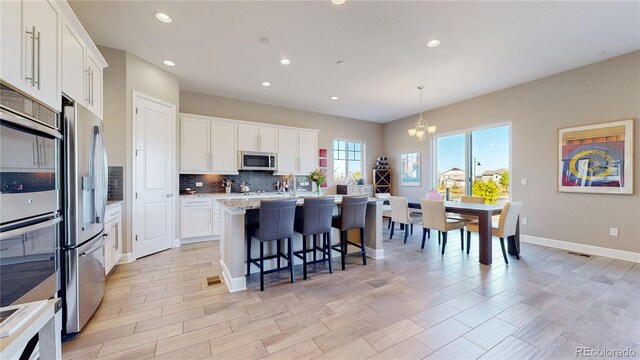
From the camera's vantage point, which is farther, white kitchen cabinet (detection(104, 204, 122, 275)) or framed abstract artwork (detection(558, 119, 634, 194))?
framed abstract artwork (detection(558, 119, 634, 194))

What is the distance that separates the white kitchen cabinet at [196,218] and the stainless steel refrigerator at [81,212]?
7.36 feet

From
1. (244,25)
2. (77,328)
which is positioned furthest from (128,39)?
(77,328)

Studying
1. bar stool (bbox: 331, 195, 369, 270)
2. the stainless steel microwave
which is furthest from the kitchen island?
the stainless steel microwave

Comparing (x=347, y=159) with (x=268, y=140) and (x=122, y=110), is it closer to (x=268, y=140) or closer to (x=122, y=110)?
(x=268, y=140)

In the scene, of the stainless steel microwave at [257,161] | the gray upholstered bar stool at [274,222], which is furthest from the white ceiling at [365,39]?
the gray upholstered bar stool at [274,222]

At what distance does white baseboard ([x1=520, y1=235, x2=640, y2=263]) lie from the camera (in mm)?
3530

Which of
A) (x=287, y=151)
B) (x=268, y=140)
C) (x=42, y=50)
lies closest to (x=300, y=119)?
(x=287, y=151)

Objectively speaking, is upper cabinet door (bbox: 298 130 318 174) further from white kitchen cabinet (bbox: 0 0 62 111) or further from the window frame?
white kitchen cabinet (bbox: 0 0 62 111)

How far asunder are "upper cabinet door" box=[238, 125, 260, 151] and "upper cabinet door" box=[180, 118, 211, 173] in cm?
63

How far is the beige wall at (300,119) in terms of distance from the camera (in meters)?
5.14

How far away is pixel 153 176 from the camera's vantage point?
386cm

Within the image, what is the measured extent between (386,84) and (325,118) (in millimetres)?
2498

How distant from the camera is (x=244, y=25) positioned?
2828mm

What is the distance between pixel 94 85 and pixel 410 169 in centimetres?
677
